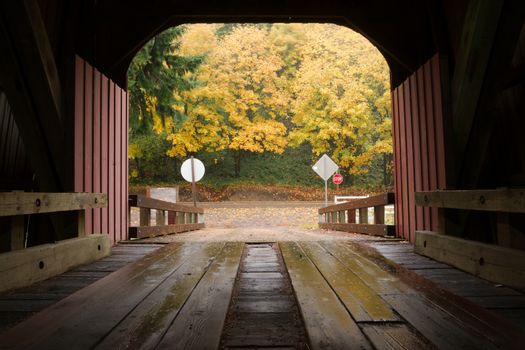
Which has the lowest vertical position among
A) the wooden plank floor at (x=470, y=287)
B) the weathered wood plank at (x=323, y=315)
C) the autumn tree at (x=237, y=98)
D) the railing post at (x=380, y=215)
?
the wooden plank floor at (x=470, y=287)

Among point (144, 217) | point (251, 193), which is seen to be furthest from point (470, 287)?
point (251, 193)

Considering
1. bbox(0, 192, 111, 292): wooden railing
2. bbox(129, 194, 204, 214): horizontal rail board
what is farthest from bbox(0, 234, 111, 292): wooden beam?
bbox(129, 194, 204, 214): horizontal rail board

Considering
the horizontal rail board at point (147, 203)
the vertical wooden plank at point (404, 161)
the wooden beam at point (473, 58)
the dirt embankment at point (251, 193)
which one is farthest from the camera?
the dirt embankment at point (251, 193)

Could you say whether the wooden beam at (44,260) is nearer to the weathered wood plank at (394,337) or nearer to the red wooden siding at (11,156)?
the red wooden siding at (11,156)

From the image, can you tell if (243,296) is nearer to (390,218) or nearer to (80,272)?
(80,272)

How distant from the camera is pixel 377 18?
610 cm

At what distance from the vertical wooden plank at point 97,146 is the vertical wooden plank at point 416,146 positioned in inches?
155

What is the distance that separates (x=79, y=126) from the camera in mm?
4770

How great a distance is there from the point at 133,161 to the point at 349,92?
15.0 meters

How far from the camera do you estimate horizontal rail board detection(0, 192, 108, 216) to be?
119 inches

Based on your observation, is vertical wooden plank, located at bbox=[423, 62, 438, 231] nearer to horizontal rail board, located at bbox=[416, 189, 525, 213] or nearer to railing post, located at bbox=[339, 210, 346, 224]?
horizontal rail board, located at bbox=[416, 189, 525, 213]

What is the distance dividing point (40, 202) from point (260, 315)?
6.89 ft

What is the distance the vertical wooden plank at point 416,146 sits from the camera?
213 inches

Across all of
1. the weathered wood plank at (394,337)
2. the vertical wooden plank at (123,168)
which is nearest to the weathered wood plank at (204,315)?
the weathered wood plank at (394,337)
